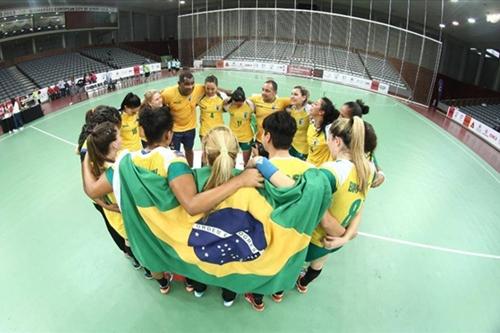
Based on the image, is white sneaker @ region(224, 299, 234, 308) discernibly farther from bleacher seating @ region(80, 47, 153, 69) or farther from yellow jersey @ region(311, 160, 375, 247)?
bleacher seating @ region(80, 47, 153, 69)

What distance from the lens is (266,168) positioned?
218 centimetres

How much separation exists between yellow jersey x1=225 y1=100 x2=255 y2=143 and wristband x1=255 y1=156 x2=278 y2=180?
9.79 ft

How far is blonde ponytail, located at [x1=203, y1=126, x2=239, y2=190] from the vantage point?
7.10 feet

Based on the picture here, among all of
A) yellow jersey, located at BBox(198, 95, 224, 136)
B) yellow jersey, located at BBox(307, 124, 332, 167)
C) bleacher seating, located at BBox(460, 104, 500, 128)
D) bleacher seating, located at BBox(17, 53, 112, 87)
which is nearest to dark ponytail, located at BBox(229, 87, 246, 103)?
yellow jersey, located at BBox(198, 95, 224, 136)

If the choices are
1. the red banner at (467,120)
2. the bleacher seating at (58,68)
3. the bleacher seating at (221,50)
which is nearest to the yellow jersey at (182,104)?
the red banner at (467,120)

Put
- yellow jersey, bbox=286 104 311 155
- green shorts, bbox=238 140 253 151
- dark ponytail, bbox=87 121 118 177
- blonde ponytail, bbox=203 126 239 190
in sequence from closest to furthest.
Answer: blonde ponytail, bbox=203 126 239 190 < dark ponytail, bbox=87 121 118 177 < yellow jersey, bbox=286 104 311 155 < green shorts, bbox=238 140 253 151

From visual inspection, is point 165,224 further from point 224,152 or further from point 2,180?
point 2,180

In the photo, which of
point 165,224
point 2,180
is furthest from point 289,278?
point 2,180

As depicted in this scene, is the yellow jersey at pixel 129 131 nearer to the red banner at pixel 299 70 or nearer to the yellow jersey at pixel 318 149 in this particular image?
the yellow jersey at pixel 318 149

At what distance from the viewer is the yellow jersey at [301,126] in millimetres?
4613

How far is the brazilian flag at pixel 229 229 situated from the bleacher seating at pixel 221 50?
2154 cm

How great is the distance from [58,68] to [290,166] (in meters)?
20.3

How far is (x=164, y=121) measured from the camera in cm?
248

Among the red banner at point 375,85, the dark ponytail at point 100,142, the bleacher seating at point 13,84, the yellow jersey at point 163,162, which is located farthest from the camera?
the red banner at point 375,85
